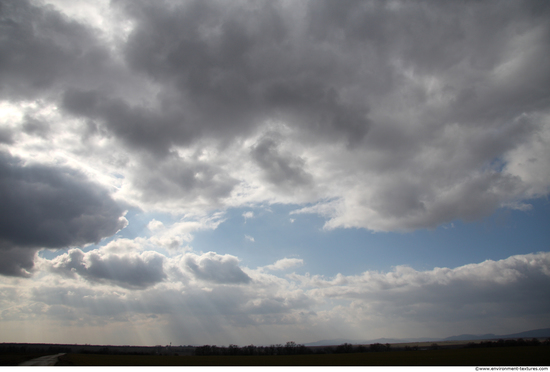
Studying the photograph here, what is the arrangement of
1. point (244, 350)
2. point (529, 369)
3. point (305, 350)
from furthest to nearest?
point (244, 350), point (305, 350), point (529, 369)

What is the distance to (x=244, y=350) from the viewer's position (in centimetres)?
19962

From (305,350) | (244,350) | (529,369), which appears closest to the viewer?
(529,369)

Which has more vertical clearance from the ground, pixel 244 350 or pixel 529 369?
pixel 529 369

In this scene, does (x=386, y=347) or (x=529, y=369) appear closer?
(x=529, y=369)

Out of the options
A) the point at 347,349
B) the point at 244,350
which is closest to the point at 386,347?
the point at 347,349

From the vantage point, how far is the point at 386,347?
197 m

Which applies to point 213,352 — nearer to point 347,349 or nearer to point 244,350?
point 244,350

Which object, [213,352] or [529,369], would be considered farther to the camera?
[213,352]

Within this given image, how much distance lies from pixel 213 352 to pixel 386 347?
12116 cm

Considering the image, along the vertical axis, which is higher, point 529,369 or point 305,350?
point 529,369

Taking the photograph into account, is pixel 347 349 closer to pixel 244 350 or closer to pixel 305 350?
pixel 305 350

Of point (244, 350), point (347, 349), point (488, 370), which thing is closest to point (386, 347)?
point (347, 349)

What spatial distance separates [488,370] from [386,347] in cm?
18132

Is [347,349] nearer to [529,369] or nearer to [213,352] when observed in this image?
[213,352]
